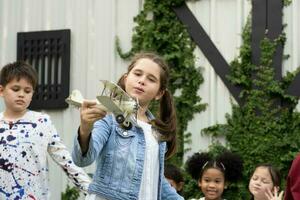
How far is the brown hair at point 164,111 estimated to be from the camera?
10.5ft

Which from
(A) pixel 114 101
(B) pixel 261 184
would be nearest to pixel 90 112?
(A) pixel 114 101

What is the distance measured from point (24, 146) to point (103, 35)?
3.59 meters

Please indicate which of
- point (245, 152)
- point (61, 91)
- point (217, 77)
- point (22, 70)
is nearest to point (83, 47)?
point (61, 91)

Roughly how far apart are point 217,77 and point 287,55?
2.34 feet

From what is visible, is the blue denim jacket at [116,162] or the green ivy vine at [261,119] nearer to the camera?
the blue denim jacket at [116,162]

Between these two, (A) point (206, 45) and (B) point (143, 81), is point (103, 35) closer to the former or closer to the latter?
→ (A) point (206, 45)

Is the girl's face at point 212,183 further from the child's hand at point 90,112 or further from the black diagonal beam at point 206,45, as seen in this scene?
the child's hand at point 90,112

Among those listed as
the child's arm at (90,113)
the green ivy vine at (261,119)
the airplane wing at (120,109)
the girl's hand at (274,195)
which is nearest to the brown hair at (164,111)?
the airplane wing at (120,109)

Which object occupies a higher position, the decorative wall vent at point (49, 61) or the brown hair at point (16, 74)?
the decorative wall vent at point (49, 61)

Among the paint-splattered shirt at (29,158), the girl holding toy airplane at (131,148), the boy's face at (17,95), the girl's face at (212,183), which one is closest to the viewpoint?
the girl holding toy airplane at (131,148)

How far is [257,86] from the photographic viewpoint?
6.48 m

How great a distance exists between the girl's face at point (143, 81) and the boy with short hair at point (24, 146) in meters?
0.91

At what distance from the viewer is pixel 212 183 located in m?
5.33

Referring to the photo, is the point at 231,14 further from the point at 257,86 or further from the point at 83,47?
the point at 83,47
